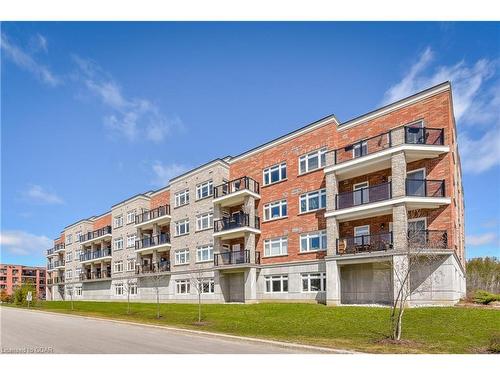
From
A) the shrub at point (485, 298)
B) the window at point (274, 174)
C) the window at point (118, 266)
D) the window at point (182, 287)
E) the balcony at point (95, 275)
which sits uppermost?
the window at point (274, 174)

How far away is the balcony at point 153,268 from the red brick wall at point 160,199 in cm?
686

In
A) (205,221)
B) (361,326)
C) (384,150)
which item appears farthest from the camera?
(205,221)

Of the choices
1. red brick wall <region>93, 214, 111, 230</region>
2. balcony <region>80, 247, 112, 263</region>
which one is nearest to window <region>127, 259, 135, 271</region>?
balcony <region>80, 247, 112, 263</region>

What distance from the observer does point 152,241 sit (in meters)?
42.8

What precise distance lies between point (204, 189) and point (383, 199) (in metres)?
18.4

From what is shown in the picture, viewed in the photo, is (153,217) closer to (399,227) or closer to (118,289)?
(118,289)

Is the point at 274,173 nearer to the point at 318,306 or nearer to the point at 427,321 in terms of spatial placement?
the point at 318,306

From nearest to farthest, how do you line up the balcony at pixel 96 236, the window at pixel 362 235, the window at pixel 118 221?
1. the window at pixel 362 235
2. the window at pixel 118 221
3. the balcony at pixel 96 236

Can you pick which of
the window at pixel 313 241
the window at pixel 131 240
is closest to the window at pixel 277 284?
the window at pixel 313 241

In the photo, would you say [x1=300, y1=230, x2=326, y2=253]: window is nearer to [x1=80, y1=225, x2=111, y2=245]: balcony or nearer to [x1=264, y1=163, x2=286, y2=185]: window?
[x1=264, y1=163, x2=286, y2=185]: window

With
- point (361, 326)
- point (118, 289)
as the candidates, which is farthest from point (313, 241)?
point (118, 289)

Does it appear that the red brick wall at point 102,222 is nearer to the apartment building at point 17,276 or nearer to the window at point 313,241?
the window at point 313,241

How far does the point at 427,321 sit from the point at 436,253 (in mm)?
4865

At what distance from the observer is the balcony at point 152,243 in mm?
40531
